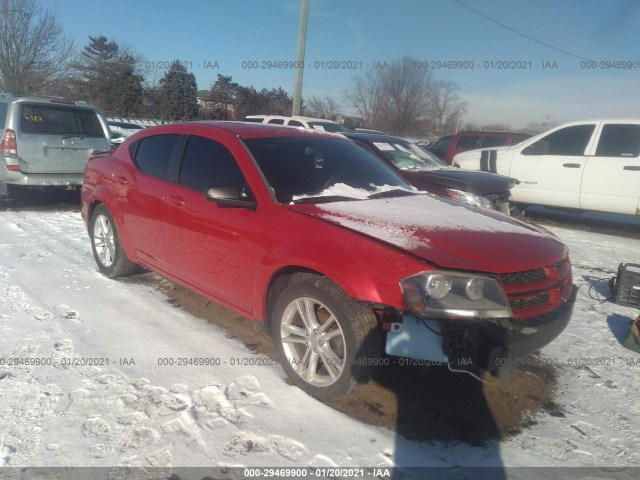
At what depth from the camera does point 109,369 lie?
10.3 ft

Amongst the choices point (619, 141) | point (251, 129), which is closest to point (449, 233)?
point (251, 129)

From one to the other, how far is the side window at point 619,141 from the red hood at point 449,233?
18.5ft

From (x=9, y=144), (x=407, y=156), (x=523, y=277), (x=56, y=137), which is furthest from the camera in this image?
(x=56, y=137)

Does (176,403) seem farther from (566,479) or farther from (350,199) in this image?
(566,479)

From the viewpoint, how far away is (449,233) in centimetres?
283

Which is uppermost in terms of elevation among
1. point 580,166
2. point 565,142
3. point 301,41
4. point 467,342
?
point 301,41

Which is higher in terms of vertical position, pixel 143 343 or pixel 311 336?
pixel 311 336

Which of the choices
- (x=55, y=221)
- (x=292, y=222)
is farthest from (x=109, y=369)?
(x=55, y=221)

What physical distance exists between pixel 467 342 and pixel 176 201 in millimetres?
2478

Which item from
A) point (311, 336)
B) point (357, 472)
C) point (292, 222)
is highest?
point (292, 222)

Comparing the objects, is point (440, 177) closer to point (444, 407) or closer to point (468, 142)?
point (444, 407)

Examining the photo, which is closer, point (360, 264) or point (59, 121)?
point (360, 264)

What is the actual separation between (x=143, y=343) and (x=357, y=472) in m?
1.93

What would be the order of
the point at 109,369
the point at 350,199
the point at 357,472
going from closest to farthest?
the point at 357,472, the point at 109,369, the point at 350,199
